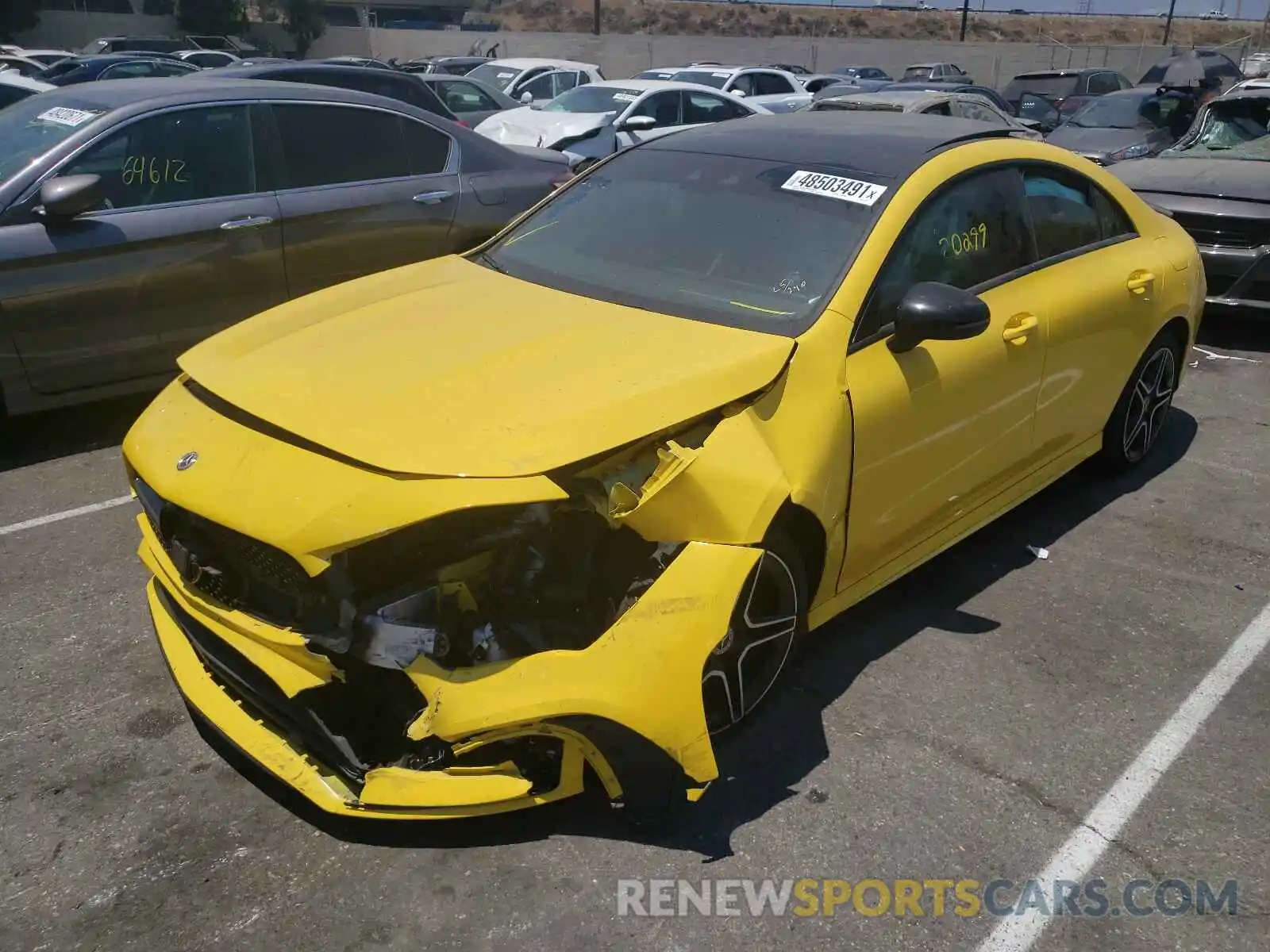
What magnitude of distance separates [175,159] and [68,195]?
712 millimetres

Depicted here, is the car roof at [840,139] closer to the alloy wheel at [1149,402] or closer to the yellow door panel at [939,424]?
the yellow door panel at [939,424]

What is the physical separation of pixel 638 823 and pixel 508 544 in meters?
0.76

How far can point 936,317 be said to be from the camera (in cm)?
312

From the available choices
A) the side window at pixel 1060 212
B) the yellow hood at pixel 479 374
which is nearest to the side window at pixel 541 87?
the side window at pixel 1060 212

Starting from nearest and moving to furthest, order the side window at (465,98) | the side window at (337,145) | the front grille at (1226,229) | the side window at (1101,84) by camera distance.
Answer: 1. the side window at (337,145)
2. the front grille at (1226,229)
3. the side window at (465,98)
4. the side window at (1101,84)

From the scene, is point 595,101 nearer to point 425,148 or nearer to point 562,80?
point 562,80

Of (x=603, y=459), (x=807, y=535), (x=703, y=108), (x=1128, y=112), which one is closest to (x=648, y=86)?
(x=703, y=108)

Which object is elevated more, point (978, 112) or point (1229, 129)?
point (1229, 129)

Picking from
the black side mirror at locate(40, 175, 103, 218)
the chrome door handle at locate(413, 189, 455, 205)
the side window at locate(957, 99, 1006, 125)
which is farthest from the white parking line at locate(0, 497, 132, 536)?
the side window at locate(957, 99, 1006, 125)

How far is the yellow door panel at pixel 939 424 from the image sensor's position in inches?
125

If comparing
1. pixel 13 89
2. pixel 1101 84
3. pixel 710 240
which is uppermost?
pixel 13 89

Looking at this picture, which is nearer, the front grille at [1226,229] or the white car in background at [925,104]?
the front grille at [1226,229]

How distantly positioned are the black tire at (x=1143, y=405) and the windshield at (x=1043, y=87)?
51.8 ft

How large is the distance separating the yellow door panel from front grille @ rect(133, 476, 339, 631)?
1.55 m
